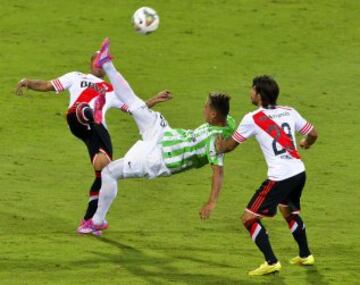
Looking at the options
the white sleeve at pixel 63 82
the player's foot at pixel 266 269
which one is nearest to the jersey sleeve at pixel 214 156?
the player's foot at pixel 266 269

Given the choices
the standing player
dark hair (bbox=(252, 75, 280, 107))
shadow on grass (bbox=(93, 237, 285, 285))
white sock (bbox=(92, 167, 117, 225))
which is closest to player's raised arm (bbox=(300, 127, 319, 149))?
the standing player

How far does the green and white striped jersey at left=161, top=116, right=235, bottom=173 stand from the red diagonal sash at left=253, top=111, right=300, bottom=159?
0.70m

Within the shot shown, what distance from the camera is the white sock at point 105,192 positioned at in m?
16.7

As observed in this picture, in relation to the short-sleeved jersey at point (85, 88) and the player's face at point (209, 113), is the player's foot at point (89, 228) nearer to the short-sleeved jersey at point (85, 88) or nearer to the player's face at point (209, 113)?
the short-sleeved jersey at point (85, 88)

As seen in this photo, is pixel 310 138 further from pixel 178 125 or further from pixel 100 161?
pixel 178 125

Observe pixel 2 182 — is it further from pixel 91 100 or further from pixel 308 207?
pixel 308 207

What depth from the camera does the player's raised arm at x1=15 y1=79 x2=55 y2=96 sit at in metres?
17.5

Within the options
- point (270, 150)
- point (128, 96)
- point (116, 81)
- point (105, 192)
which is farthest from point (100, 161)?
point (270, 150)

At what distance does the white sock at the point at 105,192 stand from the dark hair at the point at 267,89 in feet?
8.90

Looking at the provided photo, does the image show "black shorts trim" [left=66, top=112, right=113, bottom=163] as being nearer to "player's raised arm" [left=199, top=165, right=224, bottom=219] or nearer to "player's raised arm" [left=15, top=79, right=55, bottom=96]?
"player's raised arm" [left=15, top=79, right=55, bottom=96]

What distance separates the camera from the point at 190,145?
1586 cm

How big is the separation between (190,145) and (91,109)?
2.39m

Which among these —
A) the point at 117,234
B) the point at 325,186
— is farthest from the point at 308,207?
the point at 117,234

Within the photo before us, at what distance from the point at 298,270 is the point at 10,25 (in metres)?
16.4
